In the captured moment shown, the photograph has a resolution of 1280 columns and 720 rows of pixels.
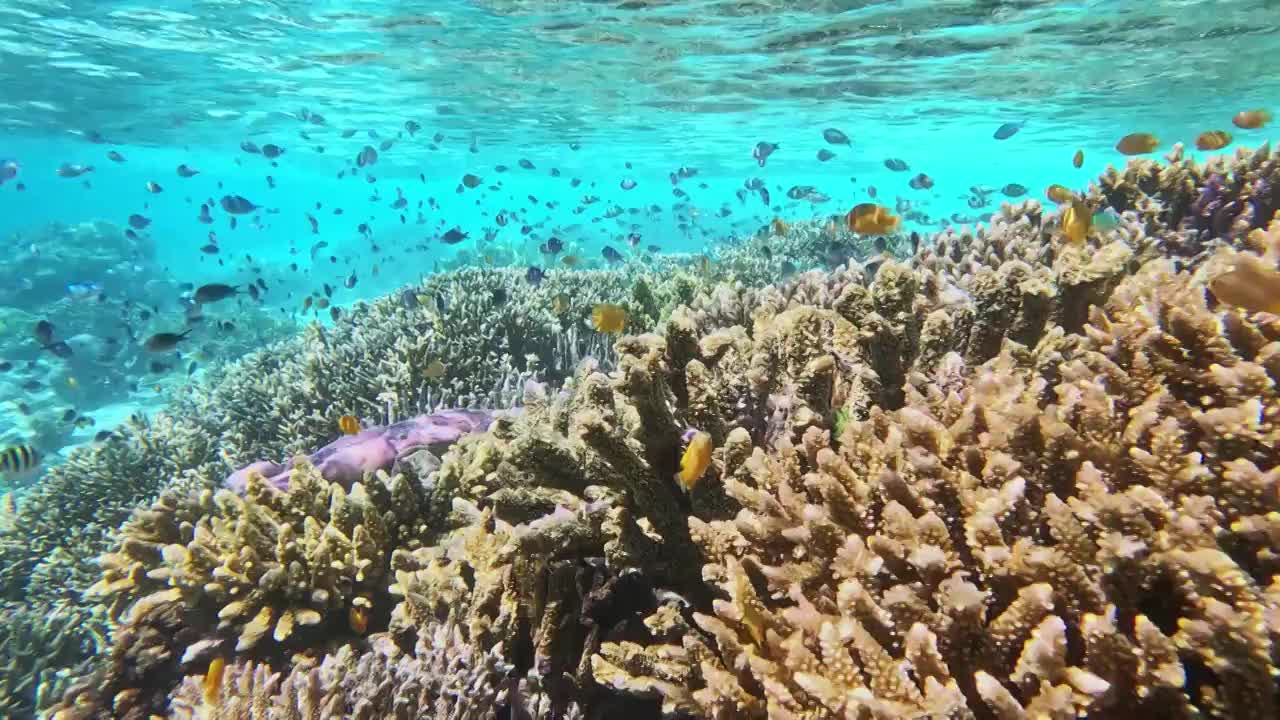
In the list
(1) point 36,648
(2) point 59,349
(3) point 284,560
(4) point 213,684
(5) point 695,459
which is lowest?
(1) point 36,648

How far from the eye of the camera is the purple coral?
4.67 m

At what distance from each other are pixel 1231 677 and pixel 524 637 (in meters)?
2.42

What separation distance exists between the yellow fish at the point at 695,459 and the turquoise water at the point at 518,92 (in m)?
11.0

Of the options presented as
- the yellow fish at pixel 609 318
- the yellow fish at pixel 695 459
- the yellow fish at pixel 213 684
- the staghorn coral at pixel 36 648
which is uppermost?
the yellow fish at pixel 695 459

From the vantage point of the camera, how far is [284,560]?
11.8 ft

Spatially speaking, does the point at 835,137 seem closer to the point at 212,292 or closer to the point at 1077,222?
the point at 1077,222

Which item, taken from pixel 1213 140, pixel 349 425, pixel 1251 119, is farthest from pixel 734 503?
pixel 1251 119

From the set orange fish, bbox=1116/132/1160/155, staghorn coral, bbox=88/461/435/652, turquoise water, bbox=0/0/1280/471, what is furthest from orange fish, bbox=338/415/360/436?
orange fish, bbox=1116/132/1160/155

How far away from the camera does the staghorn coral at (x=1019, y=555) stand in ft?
5.39

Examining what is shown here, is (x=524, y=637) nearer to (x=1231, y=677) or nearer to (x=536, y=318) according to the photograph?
(x=1231, y=677)

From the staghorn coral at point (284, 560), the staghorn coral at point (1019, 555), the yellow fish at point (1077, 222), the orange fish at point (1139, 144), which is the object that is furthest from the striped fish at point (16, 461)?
the orange fish at point (1139, 144)

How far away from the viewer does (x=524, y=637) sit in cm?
284

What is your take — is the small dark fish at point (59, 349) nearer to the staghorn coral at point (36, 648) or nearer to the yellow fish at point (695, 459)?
the staghorn coral at point (36, 648)

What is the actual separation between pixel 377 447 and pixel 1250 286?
5.09 metres
